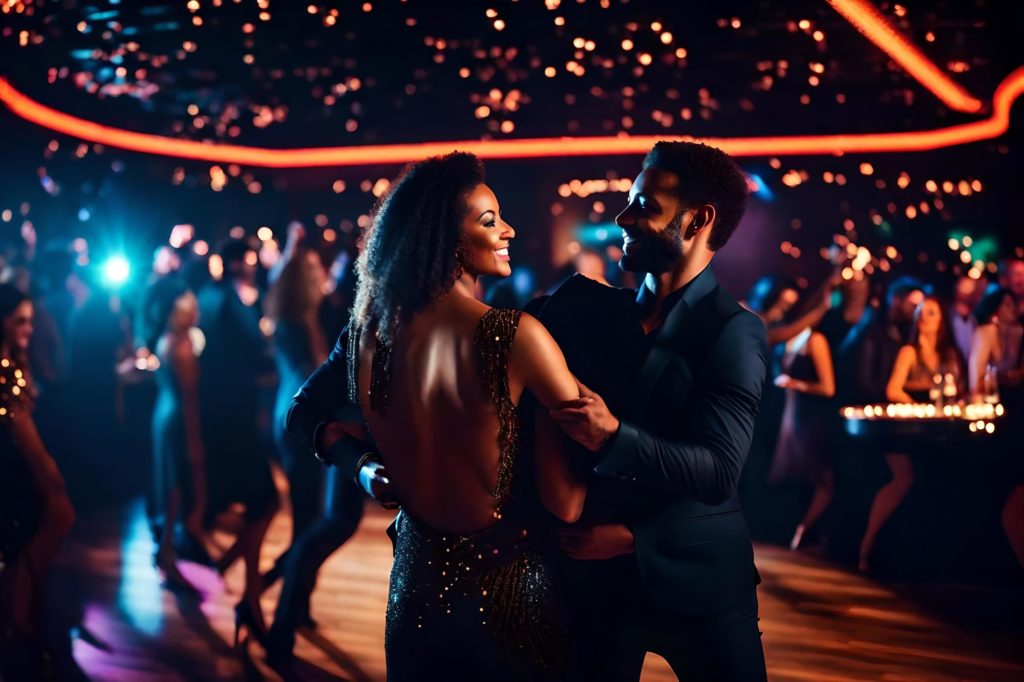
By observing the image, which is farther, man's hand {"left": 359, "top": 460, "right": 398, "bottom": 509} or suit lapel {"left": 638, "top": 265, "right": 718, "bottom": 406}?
suit lapel {"left": 638, "top": 265, "right": 718, "bottom": 406}

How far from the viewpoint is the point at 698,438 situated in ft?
5.86

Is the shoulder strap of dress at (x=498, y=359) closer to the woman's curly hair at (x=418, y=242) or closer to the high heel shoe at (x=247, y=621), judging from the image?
the woman's curly hair at (x=418, y=242)

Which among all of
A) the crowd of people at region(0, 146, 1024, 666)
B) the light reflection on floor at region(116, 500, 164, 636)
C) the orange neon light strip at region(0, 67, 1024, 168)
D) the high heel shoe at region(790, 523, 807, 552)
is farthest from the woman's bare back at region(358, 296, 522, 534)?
the orange neon light strip at region(0, 67, 1024, 168)

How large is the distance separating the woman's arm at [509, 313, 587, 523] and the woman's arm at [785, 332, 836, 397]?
175 inches

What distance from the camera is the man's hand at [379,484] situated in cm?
176

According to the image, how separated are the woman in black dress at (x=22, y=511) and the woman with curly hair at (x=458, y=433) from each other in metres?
2.52

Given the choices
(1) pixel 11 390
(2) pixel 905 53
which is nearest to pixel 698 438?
(1) pixel 11 390

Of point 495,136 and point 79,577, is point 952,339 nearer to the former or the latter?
point 79,577

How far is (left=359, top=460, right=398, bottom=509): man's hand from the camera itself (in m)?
1.76

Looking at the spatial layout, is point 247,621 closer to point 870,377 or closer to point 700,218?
point 700,218

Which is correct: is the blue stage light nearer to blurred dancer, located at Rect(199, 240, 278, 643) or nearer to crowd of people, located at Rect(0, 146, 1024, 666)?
crowd of people, located at Rect(0, 146, 1024, 666)

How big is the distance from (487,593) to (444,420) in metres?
0.32

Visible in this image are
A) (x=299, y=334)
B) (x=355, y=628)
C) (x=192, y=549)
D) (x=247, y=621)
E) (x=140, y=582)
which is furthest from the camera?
(x=192, y=549)

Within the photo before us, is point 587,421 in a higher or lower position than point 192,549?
higher
